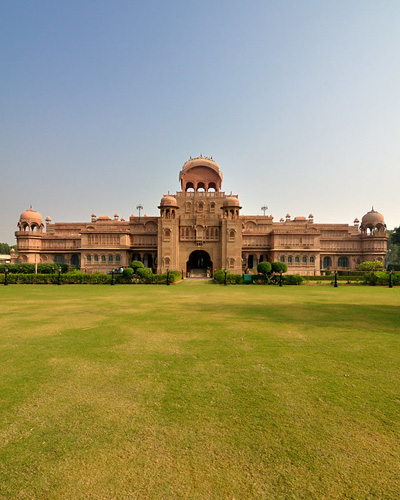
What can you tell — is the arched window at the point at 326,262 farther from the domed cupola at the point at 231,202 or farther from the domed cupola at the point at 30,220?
the domed cupola at the point at 30,220

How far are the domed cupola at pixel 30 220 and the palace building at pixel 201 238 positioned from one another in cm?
13

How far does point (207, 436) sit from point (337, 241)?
50409 millimetres

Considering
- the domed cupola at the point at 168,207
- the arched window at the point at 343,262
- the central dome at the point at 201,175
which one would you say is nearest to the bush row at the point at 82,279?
the domed cupola at the point at 168,207

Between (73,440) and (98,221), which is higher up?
(98,221)

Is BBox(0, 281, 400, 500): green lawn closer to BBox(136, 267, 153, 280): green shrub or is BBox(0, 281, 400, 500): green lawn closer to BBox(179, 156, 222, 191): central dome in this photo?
BBox(136, 267, 153, 280): green shrub

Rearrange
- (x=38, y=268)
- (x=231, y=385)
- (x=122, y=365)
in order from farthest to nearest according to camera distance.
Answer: (x=38, y=268) < (x=122, y=365) < (x=231, y=385)

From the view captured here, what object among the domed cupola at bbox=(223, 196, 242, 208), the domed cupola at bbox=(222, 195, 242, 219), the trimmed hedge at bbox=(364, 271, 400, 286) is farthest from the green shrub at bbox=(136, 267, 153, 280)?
the trimmed hedge at bbox=(364, 271, 400, 286)

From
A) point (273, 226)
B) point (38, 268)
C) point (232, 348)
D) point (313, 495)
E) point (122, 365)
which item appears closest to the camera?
point (313, 495)

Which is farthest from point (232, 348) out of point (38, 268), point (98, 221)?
point (98, 221)

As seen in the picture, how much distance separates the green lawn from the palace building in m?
33.5

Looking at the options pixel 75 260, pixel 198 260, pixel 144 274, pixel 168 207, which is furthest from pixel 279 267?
pixel 75 260

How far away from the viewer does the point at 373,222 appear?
48.5 meters

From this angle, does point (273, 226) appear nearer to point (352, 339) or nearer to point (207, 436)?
point (352, 339)

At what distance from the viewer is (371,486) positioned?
2867mm
